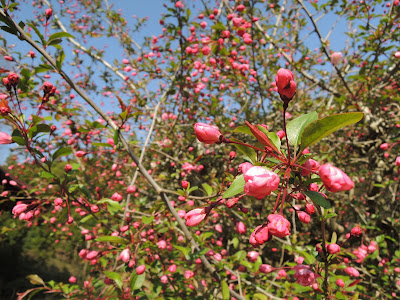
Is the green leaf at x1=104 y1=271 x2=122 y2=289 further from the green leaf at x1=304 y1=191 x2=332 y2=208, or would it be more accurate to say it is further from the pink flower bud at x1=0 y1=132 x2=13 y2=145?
the green leaf at x1=304 y1=191 x2=332 y2=208

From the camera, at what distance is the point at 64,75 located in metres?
1.26

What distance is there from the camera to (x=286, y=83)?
613 mm

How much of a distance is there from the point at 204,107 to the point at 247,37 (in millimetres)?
1351

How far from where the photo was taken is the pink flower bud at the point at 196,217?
2.54ft

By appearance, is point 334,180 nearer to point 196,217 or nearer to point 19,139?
point 196,217

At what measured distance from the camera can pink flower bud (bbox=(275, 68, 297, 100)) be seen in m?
0.61

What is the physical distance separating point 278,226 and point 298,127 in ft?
1.15

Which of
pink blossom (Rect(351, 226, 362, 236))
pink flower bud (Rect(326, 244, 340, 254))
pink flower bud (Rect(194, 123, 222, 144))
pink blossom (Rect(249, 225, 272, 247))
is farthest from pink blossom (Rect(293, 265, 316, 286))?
pink flower bud (Rect(194, 123, 222, 144))

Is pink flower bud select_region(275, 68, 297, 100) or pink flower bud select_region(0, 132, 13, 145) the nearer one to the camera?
pink flower bud select_region(275, 68, 297, 100)

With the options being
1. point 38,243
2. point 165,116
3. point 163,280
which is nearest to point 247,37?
point 165,116

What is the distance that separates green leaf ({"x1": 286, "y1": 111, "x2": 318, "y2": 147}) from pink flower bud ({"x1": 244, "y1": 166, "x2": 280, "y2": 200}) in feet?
0.71

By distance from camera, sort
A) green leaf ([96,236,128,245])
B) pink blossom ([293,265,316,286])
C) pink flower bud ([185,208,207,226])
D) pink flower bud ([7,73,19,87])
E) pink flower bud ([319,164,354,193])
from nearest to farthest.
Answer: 1. pink flower bud ([319,164,354,193])
2. pink flower bud ([185,208,207,226])
3. pink blossom ([293,265,316,286])
4. pink flower bud ([7,73,19,87])
5. green leaf ([96,236,128,245])

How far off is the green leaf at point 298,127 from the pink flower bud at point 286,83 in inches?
5.9

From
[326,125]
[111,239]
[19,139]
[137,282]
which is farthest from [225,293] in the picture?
[19,139]
